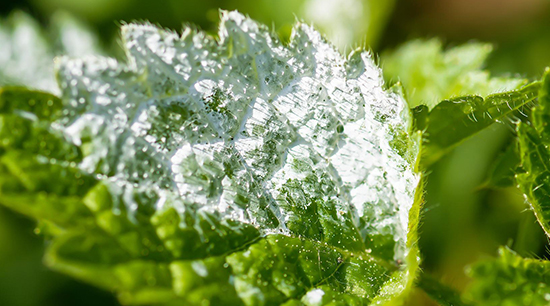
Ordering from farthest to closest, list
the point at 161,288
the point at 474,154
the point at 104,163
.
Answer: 1. the point at 474,154
2. the point at 104,163
3. the point at 161,288

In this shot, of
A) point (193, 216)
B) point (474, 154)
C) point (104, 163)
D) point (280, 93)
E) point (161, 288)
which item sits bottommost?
point (161, 288)

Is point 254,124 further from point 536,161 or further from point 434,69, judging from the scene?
point 434,69

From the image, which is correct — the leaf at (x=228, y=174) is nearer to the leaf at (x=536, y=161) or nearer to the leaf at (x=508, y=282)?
the leaf at (x=508, y=282)

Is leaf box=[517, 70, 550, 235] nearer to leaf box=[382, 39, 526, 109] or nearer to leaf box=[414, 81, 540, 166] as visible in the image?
leaf box=[414, 81, 540, 166]

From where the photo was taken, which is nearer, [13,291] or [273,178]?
[273,178]

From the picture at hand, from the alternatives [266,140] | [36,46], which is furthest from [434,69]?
[36,46]

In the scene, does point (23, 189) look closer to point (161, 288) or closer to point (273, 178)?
point (161, 288)

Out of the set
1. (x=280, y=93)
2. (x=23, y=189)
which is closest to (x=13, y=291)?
(x=23, y=189)

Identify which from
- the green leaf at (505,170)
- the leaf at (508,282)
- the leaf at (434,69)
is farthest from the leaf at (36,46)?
the leaf at (508,282)
